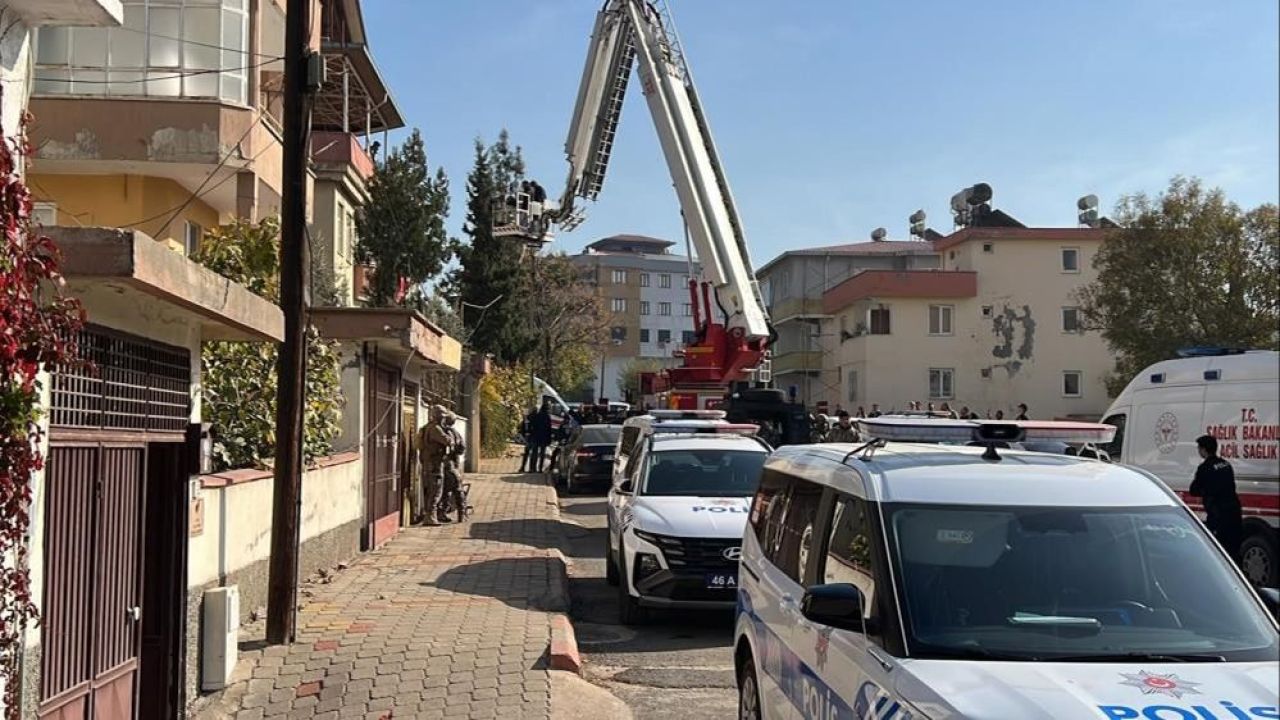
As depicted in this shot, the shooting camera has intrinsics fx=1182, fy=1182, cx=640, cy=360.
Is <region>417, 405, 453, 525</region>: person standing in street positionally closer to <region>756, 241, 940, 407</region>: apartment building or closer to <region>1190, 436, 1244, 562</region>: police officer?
<region>1190, 436, 1244, 562</region>: police officer

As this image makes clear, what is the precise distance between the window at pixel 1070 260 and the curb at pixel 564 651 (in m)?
43.5

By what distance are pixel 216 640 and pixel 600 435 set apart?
19.0 metres

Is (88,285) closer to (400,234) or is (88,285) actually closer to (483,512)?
(483,512)

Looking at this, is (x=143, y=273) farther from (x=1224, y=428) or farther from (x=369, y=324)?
Result: (x=1224, y=428)

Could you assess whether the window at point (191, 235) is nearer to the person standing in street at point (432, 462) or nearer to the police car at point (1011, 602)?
the person standing in street at point (432, 462)

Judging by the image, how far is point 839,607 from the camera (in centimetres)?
454

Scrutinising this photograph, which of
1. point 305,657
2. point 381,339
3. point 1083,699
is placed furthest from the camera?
point 381,339

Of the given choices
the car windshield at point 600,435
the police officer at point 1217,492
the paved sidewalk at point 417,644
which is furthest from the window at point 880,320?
the police officer at point 1217,492

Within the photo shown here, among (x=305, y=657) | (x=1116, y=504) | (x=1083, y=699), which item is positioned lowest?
(x=305, y=657)

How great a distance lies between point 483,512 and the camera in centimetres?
2042

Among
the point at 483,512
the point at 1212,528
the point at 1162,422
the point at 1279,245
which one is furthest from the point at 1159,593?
the point at 1279,245

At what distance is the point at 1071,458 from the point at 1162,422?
9.18 m

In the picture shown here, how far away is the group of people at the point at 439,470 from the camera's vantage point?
712 inches

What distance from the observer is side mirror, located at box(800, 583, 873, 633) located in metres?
4.54
